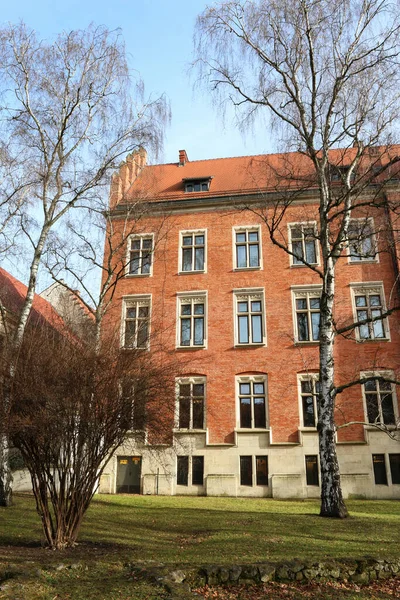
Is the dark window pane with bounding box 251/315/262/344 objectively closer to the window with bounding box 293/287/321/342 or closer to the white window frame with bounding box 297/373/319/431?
the window with bounding box 293/287/321/342

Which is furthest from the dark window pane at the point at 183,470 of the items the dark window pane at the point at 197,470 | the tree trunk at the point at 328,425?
the tree trunk at the point at 328,425

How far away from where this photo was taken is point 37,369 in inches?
355

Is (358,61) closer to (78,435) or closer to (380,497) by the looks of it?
(78,435)

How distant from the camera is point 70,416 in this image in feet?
28.6

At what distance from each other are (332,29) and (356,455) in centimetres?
1669

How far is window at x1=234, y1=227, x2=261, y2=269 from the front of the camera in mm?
25547

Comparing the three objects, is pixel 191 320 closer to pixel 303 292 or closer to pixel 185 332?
pixel 185 332


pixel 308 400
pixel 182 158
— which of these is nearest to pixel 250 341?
pixel 308 400

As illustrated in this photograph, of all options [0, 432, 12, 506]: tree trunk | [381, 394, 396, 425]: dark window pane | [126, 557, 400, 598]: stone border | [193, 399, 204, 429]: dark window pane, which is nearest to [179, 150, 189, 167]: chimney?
[193, 399, 204, 429]: dark window pane

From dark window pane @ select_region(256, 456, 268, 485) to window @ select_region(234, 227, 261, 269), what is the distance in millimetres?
9263

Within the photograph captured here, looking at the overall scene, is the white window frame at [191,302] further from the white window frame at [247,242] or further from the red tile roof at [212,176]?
the red tile roof at [212,176]

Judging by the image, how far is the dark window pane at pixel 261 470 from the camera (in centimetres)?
2214

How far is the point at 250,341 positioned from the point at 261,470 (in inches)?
233

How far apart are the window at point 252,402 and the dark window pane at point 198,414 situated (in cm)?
184
